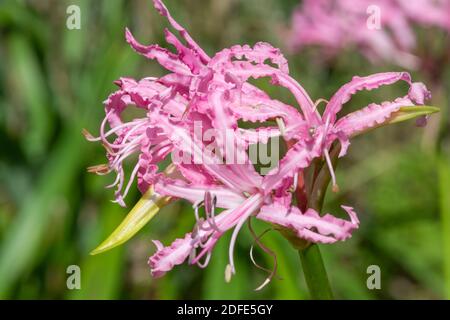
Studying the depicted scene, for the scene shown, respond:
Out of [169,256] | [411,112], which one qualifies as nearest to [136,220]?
[169,256]

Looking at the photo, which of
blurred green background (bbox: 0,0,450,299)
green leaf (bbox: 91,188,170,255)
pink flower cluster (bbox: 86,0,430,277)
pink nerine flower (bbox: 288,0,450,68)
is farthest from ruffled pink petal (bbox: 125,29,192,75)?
pink nerine flower (bbox: 288,0,450,68)

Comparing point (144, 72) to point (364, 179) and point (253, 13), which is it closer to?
point (253, 13)

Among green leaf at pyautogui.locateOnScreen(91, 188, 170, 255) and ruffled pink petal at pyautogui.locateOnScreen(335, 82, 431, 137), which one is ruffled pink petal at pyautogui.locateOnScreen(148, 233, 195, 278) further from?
ruffled pink petal at pyautogui.locateOnScreen(335, 82, 431, 137)

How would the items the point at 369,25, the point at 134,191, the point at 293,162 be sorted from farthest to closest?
the point at 369,25 → the point at 134,191 → the point at 293,162

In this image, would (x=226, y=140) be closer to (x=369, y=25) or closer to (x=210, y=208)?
(x=210, y=208)

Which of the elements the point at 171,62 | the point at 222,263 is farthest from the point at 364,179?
the point at 171,62

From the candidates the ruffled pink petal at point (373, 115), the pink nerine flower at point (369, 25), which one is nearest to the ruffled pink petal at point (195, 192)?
the ruffled pink petal at point (373, 115)

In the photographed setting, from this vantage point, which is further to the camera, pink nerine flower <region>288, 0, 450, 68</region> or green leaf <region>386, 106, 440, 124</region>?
pink nerine flower <region>288, 0, 450, 68</region>
